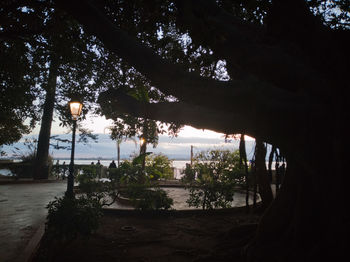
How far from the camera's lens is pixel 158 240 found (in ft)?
18.4

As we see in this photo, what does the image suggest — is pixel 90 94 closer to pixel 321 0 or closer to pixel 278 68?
pixel 278 68

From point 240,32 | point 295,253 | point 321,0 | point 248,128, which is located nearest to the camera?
point 248,128

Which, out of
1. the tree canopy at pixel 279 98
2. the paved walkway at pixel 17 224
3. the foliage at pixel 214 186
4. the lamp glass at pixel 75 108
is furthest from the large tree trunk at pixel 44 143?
the tree canopy at pixel 279 98

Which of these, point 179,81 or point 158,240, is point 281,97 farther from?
point 158,240

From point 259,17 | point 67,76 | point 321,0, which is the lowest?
point 67,76

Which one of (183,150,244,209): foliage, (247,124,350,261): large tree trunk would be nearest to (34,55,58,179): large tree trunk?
(183,150,244,209): foliage

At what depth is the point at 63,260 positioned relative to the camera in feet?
14.5

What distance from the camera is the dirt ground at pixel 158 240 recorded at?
4.66 metres

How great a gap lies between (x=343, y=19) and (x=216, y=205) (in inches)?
289

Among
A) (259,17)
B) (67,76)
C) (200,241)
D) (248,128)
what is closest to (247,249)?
(200,241)

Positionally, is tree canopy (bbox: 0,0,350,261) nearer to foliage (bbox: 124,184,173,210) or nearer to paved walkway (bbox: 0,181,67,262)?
paved walkway (bbox: 0,181,67,262)

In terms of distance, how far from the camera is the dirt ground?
15.3 ft

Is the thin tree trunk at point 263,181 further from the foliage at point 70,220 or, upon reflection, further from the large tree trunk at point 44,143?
the large tree trunk at point 44,143

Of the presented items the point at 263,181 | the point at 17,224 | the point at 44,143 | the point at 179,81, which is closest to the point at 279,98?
the point at 179,81
